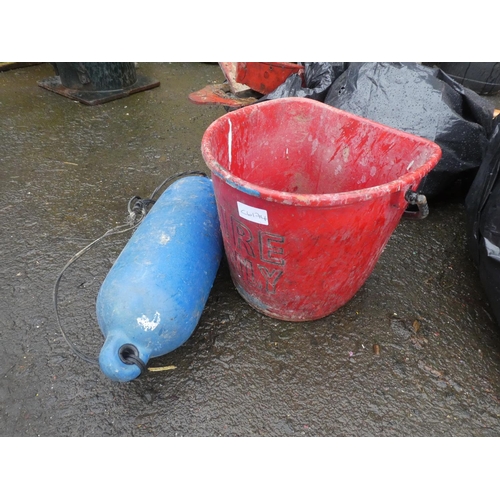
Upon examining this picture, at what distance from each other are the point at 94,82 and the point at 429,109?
290 cm

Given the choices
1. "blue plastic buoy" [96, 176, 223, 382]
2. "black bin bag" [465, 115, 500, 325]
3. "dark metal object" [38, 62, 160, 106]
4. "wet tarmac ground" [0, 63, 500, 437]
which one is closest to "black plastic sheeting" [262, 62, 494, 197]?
"black bin bag" [465, 115, 500, 325]

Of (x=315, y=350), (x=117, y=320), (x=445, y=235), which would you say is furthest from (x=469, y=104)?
(x=117, y=320)

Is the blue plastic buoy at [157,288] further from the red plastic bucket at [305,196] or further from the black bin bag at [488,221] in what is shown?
the black bin bag at [488,221]

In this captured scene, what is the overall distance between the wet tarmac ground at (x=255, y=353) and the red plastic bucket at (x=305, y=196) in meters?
0.19

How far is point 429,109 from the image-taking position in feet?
5.85

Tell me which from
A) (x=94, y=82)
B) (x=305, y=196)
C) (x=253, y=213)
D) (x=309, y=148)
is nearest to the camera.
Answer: (x=305, y=196)

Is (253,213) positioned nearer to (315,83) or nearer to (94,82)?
(315,83)

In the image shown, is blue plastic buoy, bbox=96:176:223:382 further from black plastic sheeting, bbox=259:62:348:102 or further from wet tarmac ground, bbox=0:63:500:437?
black plastic sheeting, bbox=259:62:348:102

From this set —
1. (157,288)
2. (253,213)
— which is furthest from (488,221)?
(157,288)

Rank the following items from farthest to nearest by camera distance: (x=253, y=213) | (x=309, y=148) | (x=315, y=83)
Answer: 1. (x=315, y=83)
2. (x=309, y=148)
3. (x=253, y=213)

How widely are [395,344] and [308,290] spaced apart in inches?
19.0

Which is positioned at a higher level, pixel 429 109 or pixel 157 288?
pixel 429 109

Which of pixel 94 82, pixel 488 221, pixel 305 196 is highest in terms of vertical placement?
pixel 305 196

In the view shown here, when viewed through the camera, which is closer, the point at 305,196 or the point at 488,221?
the point at 305,196
